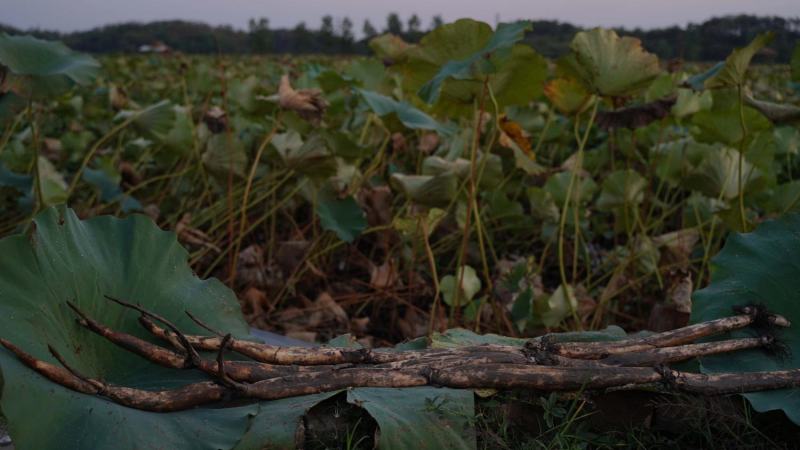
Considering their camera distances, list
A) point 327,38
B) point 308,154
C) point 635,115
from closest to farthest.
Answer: point 635,115, point 308,154, point 327,38

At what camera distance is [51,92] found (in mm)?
1909

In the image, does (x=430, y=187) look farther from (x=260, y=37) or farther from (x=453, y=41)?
(x=260, y=37)

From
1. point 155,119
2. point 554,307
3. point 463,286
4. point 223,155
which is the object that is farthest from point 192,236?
point 554,307

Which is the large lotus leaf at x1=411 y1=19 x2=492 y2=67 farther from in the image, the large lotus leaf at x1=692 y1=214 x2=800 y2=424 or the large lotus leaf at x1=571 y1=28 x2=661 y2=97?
the large lotus leaf at x1=692 y1=214 x2=800 y2=424

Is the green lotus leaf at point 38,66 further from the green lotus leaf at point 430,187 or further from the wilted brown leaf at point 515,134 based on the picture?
the wilted brown leaf at point 515,134

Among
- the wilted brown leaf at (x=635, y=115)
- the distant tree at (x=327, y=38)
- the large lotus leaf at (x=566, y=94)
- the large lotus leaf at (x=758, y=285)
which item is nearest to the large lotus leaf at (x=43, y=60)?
the large lotus leaf at (x=566, y=94)

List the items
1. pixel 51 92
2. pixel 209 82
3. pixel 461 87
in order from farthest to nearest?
pixel 209 82
pixel 51 92
pixel 461 87

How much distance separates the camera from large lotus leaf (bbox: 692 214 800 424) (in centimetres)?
113

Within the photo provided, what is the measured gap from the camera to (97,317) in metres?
1.01

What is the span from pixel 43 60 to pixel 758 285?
1695mm

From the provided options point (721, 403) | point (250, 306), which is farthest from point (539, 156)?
point (721, 403)

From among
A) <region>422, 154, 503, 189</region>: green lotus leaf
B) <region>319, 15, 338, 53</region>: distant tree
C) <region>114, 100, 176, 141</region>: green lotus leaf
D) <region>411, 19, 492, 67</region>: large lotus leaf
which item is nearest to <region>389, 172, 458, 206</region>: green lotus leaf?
<region>422, 154, 503, 189</region>: green lotus leaf

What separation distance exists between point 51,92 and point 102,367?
1151 mm

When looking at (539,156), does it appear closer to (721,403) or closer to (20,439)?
(721,403)
